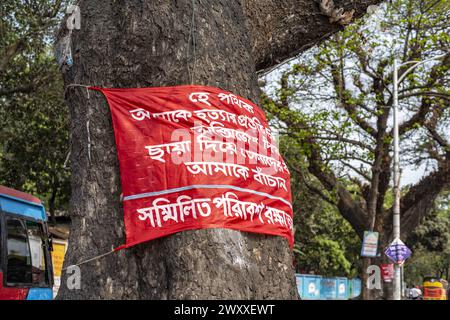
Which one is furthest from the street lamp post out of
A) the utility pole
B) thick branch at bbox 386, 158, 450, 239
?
thick branch at bbox 386, 158, 450, 239

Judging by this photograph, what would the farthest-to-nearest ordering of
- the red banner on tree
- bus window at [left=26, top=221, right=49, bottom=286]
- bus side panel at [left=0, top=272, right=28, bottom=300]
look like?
bus window at [left=26, top=221, right=49, bottom=286] → bus side panel at [left=0, top=272, right=28, bottom=300] → the red banner on tree

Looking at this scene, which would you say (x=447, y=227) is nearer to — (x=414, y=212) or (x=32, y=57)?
(x=414, y=212)

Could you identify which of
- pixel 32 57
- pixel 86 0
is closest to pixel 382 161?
pixel 32 57

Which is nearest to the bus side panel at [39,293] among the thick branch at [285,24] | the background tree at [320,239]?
the thick branch at [285,24]

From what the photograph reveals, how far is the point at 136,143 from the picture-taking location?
3.69 metres

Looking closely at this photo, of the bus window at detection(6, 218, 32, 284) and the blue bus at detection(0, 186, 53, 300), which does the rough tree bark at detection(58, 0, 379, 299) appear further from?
the bus window at detection(6, 218, 32, 284)

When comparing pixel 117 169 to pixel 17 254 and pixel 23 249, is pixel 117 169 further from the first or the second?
pixel 23 249

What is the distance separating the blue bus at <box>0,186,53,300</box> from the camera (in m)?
9.27

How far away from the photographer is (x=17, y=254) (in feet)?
32.1

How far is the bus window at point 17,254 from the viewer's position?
30.9 feet

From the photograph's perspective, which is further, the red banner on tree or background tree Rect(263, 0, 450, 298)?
background tree Rect(263, 0, 450, 298)

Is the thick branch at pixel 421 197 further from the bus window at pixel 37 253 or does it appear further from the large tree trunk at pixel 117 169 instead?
the large tree trunk at pixel 117 169

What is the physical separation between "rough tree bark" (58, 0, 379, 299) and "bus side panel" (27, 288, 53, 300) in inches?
261
